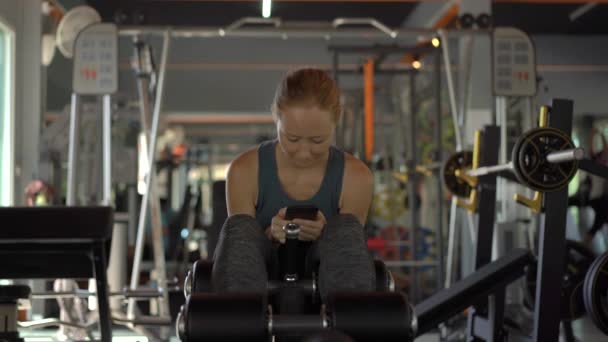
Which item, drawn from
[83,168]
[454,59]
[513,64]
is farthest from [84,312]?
[454,59]

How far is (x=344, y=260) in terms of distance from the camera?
5.49 feet

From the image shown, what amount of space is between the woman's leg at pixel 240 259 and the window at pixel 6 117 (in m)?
3.25

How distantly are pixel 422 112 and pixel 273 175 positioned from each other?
6120 mm

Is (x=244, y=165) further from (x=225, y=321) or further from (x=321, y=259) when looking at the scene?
(x=225, y=321)

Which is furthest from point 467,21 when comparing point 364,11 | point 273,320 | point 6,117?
point 364,11

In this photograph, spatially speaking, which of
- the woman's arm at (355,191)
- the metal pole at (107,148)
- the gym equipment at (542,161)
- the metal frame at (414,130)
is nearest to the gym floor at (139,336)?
the metal pole at (107,148)

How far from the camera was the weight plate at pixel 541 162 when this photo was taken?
2.64 meters

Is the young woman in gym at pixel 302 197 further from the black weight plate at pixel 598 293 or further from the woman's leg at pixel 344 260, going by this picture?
the black weight plate at pixel 598 293

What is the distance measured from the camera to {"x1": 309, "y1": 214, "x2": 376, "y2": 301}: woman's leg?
1.66m

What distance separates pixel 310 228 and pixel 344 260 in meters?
0.11

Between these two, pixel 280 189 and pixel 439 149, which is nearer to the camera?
pixel 280 189

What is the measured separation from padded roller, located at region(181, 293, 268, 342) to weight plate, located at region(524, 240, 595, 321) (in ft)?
5.82

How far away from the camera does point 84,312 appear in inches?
157

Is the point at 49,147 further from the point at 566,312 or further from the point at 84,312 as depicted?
the point at 566,312
